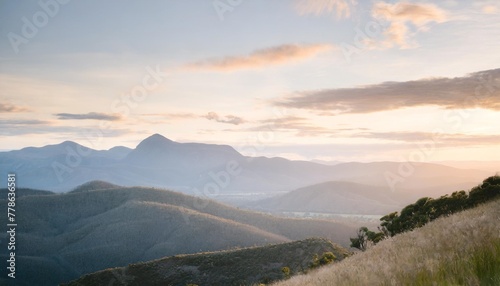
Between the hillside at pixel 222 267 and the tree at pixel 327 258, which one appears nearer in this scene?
the tree at pixel 327 258

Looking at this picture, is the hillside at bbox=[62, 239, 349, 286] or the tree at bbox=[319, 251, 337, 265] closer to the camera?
the tree at bbox=[319, 251, 337, 265]

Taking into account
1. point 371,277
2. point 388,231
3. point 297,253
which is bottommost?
point 297,253

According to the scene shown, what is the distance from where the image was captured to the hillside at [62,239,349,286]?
2950 inches

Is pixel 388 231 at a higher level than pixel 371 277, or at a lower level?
lower

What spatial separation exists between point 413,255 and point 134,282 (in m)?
88.1

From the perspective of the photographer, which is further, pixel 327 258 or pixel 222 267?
pixel 222 267

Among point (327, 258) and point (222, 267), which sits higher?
point (327, 258)

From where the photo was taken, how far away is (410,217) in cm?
3344

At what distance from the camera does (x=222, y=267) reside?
83.4m

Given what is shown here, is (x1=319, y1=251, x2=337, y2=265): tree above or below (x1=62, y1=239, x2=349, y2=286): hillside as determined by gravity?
above

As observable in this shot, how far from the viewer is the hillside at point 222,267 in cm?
7494

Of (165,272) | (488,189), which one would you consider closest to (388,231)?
(488,189)

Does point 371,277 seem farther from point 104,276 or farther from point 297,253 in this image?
point 104,276

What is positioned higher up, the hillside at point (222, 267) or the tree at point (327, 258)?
the tree at point (327, 258)
